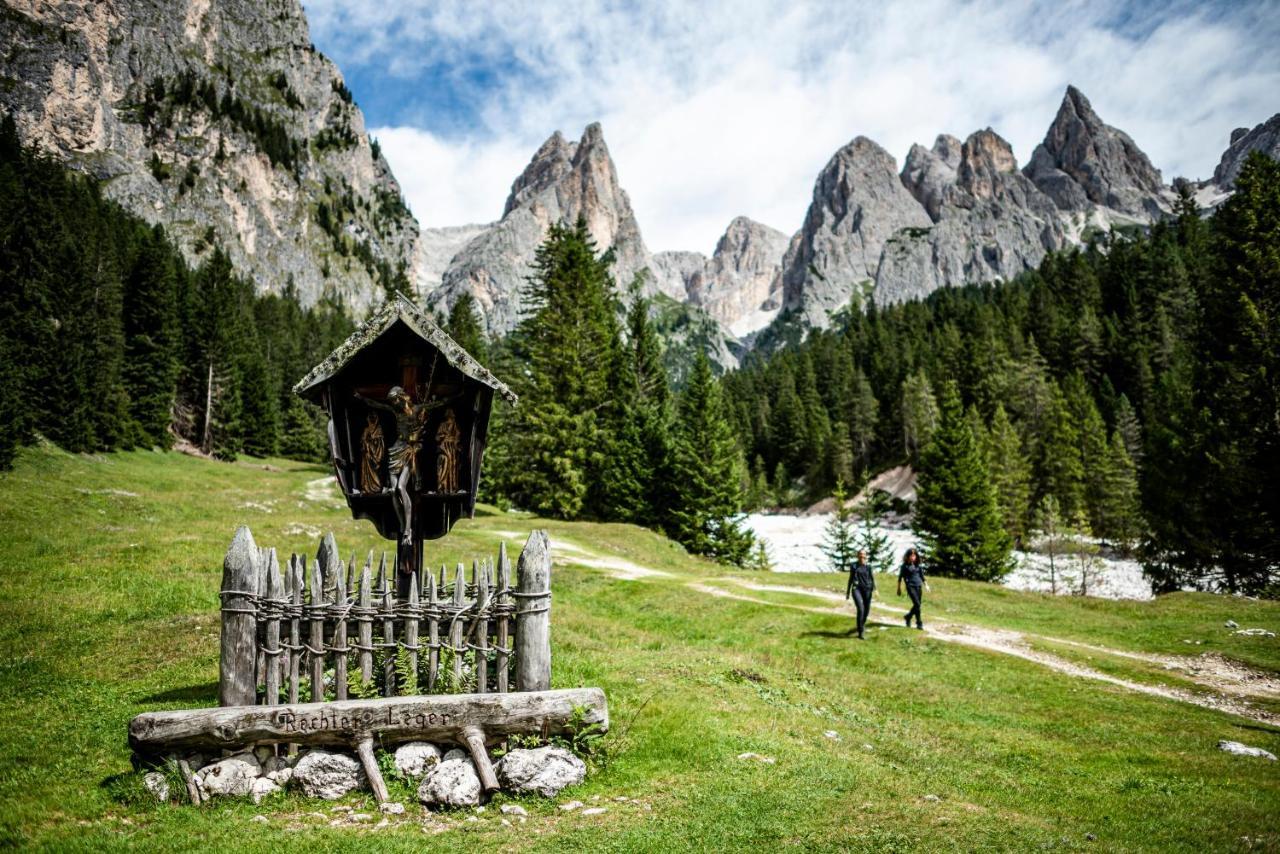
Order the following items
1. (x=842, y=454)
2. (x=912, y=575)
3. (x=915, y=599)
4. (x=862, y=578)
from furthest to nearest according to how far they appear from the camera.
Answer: (x=842, y=454)
(x=912, y=575)
(x=915, y=599)
(x=862, y=578)

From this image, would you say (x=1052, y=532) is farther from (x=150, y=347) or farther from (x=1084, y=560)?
(x=150, y=347)

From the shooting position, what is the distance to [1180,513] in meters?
36.6

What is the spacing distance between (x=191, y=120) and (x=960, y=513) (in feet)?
634

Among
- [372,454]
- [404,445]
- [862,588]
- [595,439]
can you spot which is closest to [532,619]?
[404,445]

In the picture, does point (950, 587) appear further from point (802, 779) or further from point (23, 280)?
point (23, 280)

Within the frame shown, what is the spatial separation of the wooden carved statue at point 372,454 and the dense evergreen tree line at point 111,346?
32.0m

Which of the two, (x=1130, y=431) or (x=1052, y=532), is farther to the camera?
(x=1130, y=431)

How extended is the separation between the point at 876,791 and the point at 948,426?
39479 mm

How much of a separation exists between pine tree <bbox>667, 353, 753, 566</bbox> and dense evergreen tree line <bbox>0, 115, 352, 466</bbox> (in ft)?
115

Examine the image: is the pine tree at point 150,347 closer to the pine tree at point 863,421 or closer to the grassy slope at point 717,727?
the grassy slope at point 717,727

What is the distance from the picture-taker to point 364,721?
767 centimetres

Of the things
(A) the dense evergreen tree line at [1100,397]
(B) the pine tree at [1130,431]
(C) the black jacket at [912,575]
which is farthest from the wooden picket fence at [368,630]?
(B) the pine tree at [1130,431]

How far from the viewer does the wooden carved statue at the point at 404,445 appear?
9398mm

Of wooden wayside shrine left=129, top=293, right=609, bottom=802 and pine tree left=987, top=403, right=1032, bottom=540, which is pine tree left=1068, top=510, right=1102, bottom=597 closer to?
pine tree left=987, top=403, right=1032, bottom=540
